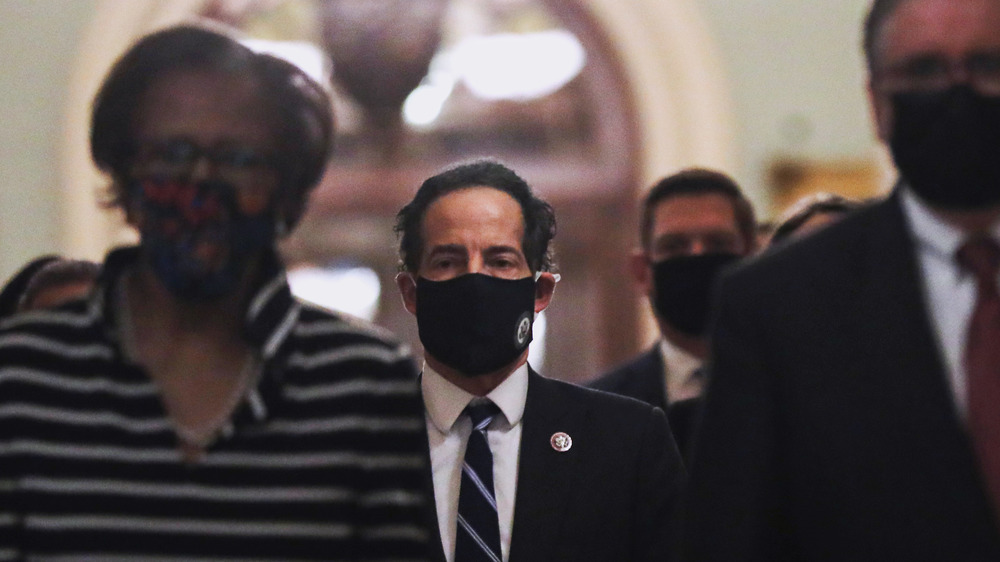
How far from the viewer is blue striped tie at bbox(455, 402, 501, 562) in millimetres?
2271

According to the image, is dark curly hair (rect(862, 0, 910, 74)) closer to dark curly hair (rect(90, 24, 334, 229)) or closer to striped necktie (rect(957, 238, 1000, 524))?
striped necktie (rect(957, 238, 1000, 524))

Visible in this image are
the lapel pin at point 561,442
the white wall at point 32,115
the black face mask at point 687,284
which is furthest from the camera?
the white wall at point 32,115

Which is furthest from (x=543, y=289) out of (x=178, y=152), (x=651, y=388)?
(x=178, y=152)

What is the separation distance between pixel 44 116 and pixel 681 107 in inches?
157

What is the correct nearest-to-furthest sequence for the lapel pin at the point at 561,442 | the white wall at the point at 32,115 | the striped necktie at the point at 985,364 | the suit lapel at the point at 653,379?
1. the striped necktie at the point at 985,364
2. the lapel pin at the point at 561,442
3. the suit lapel at the point at 653,379
4. the white wall at the point at 32,115

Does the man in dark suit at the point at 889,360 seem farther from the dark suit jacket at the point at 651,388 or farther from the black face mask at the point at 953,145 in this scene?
the dark suit jacket at the point at 651,388

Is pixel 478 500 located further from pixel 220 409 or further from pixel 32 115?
pixel 32 115

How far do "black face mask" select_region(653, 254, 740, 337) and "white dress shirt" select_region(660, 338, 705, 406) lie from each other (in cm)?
10

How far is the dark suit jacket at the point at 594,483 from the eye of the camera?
2.29 metres

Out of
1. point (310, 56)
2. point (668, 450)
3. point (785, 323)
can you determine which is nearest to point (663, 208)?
point (668, 450)

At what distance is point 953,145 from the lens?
1639 millimetres

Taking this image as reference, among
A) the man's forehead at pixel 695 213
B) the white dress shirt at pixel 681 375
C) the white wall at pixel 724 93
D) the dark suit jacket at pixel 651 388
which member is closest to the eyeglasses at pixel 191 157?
the dark suit jacket at pixel 651 388

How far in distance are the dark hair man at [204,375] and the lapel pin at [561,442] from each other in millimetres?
608

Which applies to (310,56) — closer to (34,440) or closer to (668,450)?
(668,450)
